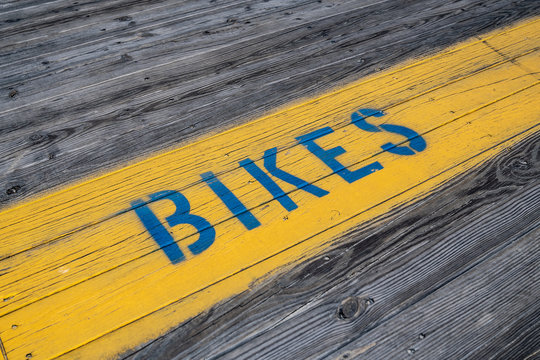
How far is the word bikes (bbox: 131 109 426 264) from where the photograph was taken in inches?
71.2

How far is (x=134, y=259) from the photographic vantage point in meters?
1.74

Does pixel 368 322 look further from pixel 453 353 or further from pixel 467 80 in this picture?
pixel 467 80

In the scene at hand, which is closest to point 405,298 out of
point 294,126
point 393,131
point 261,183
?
point 261,183

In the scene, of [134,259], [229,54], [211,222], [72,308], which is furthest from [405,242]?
[229,54]

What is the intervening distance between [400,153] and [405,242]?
0.45 m

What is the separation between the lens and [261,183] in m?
2.00

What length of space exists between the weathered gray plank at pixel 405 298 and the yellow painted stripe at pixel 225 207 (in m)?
0.08

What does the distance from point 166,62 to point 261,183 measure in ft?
3.59

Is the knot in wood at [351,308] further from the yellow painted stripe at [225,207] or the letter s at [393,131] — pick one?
the letter s at [393,131]

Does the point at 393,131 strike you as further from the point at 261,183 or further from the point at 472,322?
the point at 472,322

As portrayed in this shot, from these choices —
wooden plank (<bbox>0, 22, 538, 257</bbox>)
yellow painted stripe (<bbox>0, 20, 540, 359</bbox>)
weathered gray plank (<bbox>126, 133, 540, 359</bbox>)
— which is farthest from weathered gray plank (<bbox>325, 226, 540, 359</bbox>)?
wooden plank (<bbox>0, 22, 538, 257</bbox>)

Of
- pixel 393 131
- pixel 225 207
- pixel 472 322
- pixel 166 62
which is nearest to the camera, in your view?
pixel 472 322

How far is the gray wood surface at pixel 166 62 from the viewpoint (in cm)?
226

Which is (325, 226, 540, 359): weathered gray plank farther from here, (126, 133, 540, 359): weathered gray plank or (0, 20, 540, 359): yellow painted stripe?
(0, 20, 540, 359): yellow painted stripe
